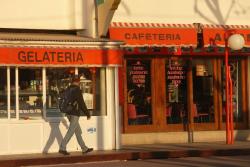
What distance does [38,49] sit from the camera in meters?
17.1

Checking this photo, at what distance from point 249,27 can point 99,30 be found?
Result: 4.95 metres

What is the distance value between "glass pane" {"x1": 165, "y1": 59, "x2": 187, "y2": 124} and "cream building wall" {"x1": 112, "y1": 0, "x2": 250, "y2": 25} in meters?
1.30

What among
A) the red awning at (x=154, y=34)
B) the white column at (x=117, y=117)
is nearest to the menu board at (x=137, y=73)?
the red awning at (x=154, y=34)

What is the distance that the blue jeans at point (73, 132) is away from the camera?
1678 cm

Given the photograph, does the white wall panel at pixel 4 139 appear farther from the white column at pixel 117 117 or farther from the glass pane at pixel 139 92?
the glass pane at pixel 139 92

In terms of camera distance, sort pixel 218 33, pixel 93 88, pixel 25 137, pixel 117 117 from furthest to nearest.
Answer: pixel 218 33, pixel 93 88, pixel 117 117, pixel 25 137

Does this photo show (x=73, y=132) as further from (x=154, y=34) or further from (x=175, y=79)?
(x=175, y=79)

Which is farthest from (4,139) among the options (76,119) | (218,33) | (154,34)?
(218,33)

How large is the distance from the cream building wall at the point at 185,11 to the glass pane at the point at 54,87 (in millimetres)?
2536

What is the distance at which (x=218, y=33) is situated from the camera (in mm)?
19953

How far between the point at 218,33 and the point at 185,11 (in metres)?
1.21

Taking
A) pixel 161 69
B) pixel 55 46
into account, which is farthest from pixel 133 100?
pixel 55 46

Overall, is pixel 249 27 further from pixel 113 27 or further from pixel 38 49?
pixel 38 49

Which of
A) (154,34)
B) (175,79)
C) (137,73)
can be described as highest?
(154,34)
